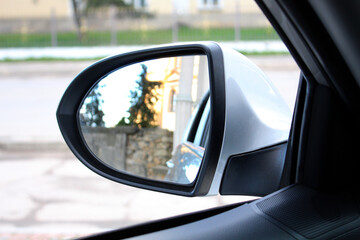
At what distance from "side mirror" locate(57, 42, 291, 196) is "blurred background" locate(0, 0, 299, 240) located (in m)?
0.23

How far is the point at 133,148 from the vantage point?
65.0 inches

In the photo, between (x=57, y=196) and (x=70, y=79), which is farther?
(x=70, y=79)

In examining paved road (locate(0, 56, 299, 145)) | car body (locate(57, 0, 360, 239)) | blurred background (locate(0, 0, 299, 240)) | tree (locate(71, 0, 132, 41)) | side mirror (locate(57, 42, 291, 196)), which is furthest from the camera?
tree (locate(71, 0, 132, 41))

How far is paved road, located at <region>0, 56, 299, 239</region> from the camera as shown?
373cm

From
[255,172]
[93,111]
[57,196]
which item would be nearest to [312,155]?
[255,172]

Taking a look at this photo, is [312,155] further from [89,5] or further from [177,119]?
[89,5]

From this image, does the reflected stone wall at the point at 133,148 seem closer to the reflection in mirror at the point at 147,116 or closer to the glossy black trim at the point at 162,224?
the reflection in mirror at the point at 147,116

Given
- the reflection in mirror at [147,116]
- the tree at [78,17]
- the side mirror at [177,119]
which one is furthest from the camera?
the tree at [78,17]

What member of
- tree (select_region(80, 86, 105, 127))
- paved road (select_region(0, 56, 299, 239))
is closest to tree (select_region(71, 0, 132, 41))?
paved road (select_region(0, 56, 299, 239))

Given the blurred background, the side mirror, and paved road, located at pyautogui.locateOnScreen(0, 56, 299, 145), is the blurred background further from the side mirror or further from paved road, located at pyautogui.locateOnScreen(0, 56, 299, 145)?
the side mirror

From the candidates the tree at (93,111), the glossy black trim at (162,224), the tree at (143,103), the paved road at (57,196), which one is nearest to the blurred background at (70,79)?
the paved road at (57,196)

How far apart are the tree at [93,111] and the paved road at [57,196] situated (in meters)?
0.65

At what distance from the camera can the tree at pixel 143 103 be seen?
156 cm

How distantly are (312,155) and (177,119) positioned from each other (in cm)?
52
